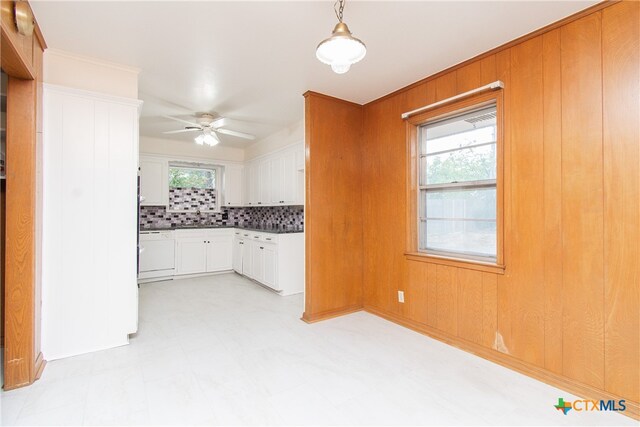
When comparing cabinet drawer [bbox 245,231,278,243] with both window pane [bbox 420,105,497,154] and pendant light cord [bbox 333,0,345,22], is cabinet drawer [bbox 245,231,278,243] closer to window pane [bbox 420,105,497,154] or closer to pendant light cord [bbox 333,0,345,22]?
window pane [bbox 420,105,497,154]

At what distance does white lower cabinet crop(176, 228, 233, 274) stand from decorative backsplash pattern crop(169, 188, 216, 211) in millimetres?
766

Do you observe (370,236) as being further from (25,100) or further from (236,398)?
(25,100)

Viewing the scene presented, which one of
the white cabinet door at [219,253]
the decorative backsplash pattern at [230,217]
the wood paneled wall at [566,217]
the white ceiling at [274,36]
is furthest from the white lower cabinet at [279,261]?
the wood paneled wall at [566,217]

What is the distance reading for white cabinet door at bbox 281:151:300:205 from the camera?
4.59 m

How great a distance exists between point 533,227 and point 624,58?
45.0 inches

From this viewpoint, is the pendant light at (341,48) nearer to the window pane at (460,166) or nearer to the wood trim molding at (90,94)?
the window pane at (460,166)

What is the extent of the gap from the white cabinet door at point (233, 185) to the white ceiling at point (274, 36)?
291 centimetres

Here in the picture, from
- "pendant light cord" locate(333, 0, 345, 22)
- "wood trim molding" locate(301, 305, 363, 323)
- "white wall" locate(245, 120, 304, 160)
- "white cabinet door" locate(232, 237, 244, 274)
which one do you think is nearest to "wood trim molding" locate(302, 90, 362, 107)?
"white wall" locate(245, 120, 304, 160)

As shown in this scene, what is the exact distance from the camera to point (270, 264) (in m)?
4.46

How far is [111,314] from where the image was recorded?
2598 millimetres

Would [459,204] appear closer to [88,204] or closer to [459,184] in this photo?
[459,184]

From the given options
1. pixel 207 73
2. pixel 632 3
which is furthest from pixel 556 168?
pixel 207 73

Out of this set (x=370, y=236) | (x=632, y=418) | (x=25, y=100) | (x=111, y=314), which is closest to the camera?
(x=632, y=418)

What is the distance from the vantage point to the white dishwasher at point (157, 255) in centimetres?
494
